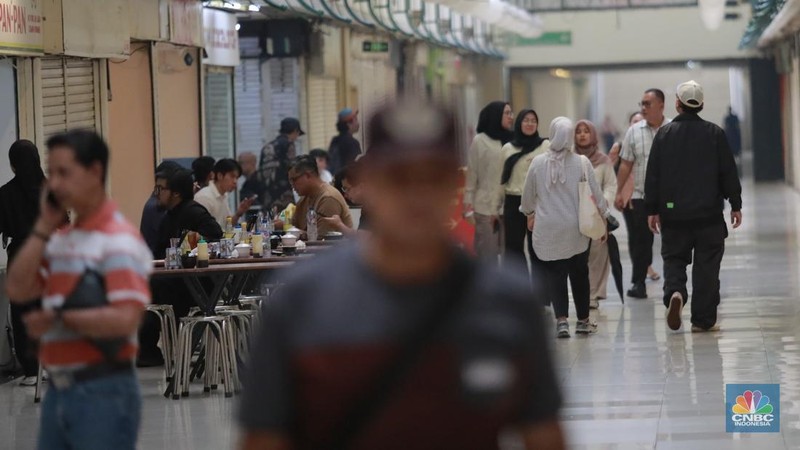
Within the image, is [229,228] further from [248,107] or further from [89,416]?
[248,107]

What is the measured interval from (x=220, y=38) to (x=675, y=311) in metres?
7.81

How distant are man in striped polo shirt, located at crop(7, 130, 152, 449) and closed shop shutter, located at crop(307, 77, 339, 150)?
51.9ft

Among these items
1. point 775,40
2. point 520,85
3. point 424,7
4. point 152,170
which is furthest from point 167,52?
point 520,85

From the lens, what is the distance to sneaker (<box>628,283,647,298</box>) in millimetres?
13469

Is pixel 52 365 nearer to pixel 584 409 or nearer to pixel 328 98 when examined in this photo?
pixel 584 409

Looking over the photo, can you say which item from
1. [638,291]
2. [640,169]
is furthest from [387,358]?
[638,291]

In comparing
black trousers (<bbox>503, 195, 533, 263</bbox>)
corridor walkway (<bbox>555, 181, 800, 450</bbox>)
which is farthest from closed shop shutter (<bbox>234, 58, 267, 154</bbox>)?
black trousers (<bbox>503, 195, 533, 263</bbox>)

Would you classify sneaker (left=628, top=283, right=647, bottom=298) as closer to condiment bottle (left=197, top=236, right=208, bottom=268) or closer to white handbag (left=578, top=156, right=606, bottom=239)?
white handbag (left=578, top=156, right=606, bottom=239)

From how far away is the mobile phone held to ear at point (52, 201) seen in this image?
14.9 feet

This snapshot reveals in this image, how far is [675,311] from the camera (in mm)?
10711

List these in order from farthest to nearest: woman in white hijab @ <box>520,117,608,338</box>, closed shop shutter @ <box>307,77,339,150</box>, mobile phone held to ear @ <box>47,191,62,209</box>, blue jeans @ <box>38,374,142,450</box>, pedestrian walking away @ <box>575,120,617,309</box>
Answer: closed shop shutter @ <box>307,77,339,150</box>
pedestrian walking away @ <box>575,120,617,309</box>
woman in white hijab @ <box>520,117,608,338</box>
mobile phone held to ear @ <box>47,191,62,209</box>
blue jeans @ <box>38,374,142,450</box>

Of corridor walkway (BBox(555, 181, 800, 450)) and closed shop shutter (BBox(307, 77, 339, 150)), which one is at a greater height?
closed shop shutter (BBox(307, 77, 339, 150))

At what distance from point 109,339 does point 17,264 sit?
426 mm

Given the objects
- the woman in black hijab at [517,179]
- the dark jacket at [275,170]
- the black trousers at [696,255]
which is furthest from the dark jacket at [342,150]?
the black trousers at [696,255]
